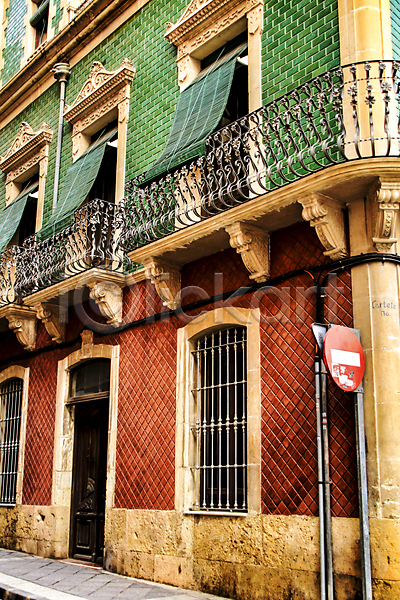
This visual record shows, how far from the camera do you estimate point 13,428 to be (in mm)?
12367

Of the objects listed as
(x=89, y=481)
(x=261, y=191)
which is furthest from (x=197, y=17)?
(x=89, y=481)

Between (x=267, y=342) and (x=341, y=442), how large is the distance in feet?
5.20

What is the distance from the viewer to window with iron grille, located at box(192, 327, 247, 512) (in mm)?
7904

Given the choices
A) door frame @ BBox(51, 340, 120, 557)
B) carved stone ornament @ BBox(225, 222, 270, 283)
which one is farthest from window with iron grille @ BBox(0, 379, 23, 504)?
carved stone ornament @ BBox(225, 222, 270, 283)

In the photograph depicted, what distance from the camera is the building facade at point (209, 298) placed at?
6629 mm

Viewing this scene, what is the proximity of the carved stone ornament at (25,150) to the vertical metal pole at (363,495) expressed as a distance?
9034mm

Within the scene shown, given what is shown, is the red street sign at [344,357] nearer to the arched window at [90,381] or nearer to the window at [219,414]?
the window at [219,414]

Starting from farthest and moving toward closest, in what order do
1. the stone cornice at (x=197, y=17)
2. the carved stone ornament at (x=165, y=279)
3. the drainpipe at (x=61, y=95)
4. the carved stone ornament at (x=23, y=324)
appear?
the drainpipe at (x=61, y=95), the carved stone ornament at (x=23, y=324), the stone cornice at (x=197, y=17), the carved stone ornament at (x=165, y=279)

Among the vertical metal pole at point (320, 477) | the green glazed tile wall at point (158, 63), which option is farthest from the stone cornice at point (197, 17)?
the vertical metal pole at point (320, 477)

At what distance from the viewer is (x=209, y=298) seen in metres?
8.60

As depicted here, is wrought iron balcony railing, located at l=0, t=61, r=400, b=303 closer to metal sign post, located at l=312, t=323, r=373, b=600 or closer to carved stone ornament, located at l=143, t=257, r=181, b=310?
carved stone ornament, located at l=143, t=257, r=181, b=310

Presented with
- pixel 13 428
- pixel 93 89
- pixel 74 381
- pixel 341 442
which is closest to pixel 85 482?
pixel 74 381

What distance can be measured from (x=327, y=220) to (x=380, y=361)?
5.23 feet

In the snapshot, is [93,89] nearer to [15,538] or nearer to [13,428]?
[13,428]
